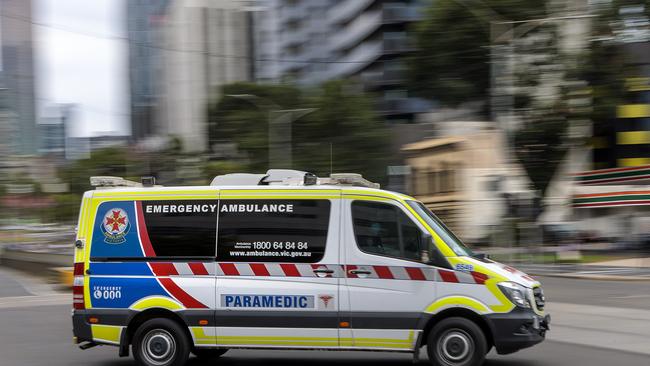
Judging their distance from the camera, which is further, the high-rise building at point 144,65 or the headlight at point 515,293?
the high-rise building at point 144,65

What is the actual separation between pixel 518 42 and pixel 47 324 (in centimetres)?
2804

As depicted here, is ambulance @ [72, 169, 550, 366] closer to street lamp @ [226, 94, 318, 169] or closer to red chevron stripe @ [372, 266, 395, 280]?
red chevron stripe @ [372, 266, 395, 280]

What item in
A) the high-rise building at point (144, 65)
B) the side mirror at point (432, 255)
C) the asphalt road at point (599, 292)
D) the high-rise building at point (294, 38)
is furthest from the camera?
the high-rise building at point (144, 65)

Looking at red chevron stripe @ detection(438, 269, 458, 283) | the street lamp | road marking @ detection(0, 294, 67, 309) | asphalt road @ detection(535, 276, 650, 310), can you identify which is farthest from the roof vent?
the street lamp

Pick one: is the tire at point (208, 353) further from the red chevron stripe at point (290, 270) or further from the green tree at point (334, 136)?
the green tree at point (334, 136)

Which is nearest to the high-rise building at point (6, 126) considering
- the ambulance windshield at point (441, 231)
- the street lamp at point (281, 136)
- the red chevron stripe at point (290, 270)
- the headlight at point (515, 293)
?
the street lamp at point (281, 136)

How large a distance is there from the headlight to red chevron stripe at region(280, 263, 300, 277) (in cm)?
206

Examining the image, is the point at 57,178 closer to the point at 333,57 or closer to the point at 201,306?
the point at 333,57

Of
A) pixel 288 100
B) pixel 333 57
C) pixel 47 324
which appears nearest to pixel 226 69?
pixel 333 57

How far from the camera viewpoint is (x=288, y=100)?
5994 cm

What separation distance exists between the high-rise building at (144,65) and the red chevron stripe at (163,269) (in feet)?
254

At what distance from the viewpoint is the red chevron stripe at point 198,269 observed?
9414 millimetres

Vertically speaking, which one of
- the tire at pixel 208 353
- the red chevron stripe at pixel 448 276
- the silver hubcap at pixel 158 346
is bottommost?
the tire at pixel 208 353

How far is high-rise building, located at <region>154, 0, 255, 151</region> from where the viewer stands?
88250mm
